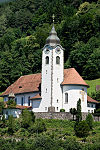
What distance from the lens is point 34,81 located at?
9650cm

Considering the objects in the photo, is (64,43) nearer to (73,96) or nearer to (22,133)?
(73,96)

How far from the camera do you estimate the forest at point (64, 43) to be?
12088cm

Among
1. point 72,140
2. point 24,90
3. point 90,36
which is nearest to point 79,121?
point 72,140

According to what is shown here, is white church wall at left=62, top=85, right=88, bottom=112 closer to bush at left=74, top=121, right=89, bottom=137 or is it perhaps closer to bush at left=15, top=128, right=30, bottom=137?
bush at left=15, top=128, right=30, bottom=137

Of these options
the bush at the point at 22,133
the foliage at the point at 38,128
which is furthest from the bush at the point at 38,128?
the bush at the point at 22,133

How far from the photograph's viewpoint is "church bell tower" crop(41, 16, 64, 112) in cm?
8656

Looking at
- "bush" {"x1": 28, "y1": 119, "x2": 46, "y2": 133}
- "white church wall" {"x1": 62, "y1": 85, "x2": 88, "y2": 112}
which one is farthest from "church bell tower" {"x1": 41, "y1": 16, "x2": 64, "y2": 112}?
"bush" {"x1": 28, "y1": 119, "x2": 46, "y2": 133}

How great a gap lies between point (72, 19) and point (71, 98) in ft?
190

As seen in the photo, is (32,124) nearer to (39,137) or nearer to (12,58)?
(39,137)

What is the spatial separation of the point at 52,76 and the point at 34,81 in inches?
404

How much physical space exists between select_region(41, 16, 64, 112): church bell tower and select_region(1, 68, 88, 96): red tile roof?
1.63m

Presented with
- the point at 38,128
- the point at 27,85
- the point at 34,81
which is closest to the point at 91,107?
the point at 34,81

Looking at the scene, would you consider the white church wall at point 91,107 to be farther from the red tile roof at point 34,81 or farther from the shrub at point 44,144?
the shrub at point 44,144

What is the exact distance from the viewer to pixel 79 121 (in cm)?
7500
